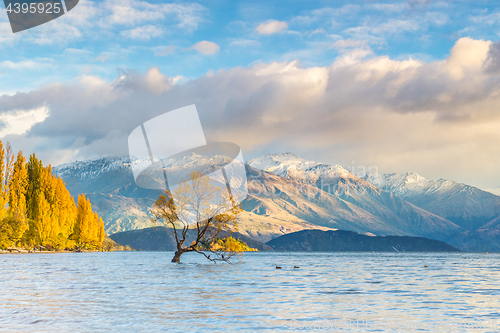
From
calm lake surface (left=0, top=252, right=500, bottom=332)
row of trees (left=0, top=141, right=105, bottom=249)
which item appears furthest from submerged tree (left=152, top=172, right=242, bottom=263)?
row of trees (left=0, top=141, right=105, bottom=249)

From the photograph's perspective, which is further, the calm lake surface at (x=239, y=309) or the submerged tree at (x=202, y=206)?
the submerged tree at (x=202, y=206)

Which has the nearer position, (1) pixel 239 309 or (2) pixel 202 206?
(1) pixel 239 309

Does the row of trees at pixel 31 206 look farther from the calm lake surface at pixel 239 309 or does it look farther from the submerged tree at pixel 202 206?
the calm lake surface at pixel 239 309

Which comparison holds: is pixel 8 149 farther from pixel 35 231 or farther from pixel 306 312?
pixel 306 312

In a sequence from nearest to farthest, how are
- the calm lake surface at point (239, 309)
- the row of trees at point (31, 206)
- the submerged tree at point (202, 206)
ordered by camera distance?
the calm lake surface at point (239, 309)
the submerged tree at point (202, 206)
the row of trees at point (31, 206)

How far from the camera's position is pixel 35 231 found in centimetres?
14712

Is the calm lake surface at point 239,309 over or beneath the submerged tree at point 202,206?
beneath

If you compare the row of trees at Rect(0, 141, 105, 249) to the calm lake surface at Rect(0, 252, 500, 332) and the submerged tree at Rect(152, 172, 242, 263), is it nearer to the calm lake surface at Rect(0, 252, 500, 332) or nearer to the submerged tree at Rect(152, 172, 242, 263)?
the submerged tree at Rect(152, 172, 242, 263)

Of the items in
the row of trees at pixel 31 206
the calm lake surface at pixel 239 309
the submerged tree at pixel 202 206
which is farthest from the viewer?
the row of trees at pixel 31 206

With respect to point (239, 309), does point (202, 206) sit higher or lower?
higher

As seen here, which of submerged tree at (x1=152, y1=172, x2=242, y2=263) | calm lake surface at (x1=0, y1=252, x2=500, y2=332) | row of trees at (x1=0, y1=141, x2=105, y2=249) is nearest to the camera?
calm lake surface at (x1=0, y1=252, x2=500, y2=332)

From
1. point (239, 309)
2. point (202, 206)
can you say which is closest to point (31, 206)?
point (202, 206)

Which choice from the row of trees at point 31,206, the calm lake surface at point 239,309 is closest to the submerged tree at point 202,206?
the calm lake surface at point 239,309

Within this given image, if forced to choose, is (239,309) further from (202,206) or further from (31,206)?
(31,206)
